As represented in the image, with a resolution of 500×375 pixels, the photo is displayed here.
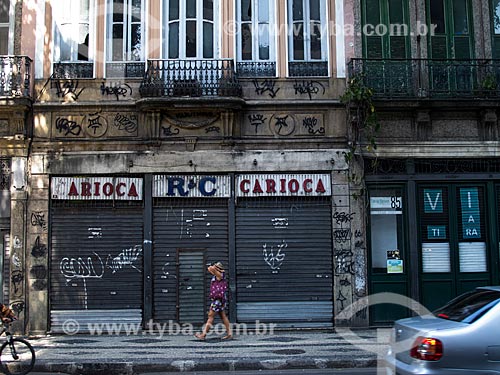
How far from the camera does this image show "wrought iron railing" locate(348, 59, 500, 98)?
14.1m

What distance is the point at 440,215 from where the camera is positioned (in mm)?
14156

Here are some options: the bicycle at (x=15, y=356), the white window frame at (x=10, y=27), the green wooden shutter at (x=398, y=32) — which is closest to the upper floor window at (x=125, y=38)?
the white window frame at (x=10, y=27)

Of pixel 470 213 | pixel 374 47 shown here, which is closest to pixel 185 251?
pixel 374 47

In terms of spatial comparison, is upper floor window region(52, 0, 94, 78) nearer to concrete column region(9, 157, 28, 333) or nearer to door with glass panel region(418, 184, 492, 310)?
concrete column region(9, 157, 28, 333)

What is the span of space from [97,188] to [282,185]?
4341 millimetres

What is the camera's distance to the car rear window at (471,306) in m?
6.99

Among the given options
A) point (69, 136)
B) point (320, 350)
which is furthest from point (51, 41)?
point (320, 350)

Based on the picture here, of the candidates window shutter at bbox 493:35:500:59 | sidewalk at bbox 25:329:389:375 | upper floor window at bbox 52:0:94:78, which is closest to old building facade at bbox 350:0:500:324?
window shutter at bbox 493:35:500:59

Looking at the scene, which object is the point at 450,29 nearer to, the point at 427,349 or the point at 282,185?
the point at 282,185

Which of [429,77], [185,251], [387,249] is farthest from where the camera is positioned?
[429,77]

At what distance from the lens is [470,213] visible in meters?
14.2

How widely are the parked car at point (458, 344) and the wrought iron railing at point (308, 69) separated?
8407 mm

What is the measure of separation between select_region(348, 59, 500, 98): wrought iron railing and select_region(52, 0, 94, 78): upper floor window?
252 inches

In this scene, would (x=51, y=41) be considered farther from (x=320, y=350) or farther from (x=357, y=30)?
(x=320, y=350)
